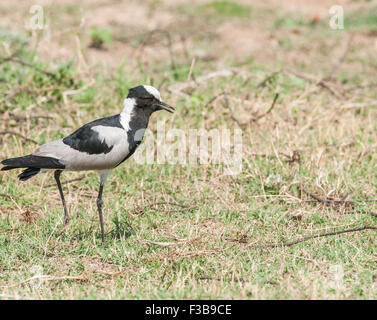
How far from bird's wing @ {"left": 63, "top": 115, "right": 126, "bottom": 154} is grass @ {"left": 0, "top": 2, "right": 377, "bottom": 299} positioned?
0.58 m

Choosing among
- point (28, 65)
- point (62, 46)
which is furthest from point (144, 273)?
point (62, 46)

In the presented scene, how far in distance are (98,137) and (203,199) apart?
3.96 ft

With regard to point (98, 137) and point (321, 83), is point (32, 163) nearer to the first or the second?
point (98, 137)

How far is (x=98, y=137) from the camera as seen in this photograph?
14.2 feet

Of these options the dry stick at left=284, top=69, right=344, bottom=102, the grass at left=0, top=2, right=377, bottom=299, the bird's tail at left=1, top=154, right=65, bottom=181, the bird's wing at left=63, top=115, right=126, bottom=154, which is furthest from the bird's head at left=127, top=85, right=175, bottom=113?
the dry stick at left=284, top=69, right=344, bottom=102

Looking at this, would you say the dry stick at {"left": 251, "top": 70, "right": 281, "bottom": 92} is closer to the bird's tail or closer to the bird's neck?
the bird's neck

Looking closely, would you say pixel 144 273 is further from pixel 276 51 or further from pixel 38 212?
pixel 276 51

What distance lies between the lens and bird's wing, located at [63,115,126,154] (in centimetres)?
431

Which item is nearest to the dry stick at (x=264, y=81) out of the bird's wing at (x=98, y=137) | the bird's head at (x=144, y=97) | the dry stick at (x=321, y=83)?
the dry stick at (x=321, y=83)

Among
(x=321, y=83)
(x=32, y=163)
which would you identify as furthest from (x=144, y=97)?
(x=321, y=83)

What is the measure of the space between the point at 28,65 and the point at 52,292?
11.0 feet

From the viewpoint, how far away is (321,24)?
991 cm

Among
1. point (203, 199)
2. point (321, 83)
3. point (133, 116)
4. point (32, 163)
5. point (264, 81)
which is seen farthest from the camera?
point (321, 83)

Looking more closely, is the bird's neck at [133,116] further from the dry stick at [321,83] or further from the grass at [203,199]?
the dry stick at [321,83]
